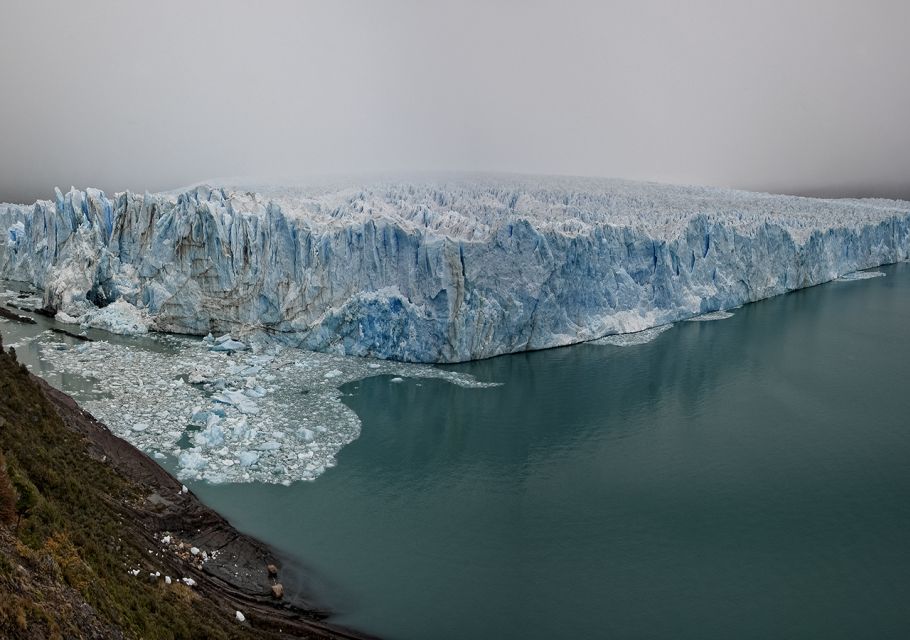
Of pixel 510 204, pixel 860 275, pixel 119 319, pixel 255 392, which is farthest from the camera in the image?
pixel 860 275

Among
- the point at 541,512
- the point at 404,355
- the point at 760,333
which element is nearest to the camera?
the point at 541,512

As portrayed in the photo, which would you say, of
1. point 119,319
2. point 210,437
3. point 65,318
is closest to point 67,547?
point 210,437

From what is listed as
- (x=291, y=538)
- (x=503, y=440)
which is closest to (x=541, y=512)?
(x=503, y=440)

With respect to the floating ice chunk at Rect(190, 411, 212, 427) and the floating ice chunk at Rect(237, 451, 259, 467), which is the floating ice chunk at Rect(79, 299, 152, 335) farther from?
the floating ice chunk at Rect(237, 451, 259, 467)

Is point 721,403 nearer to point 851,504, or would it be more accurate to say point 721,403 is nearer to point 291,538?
point 851,504

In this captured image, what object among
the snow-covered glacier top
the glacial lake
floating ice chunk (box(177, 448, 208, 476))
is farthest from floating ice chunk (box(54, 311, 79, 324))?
floating ice chunk (box(177, 448, 208, 476))

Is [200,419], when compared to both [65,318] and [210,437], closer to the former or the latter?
[210,437]
